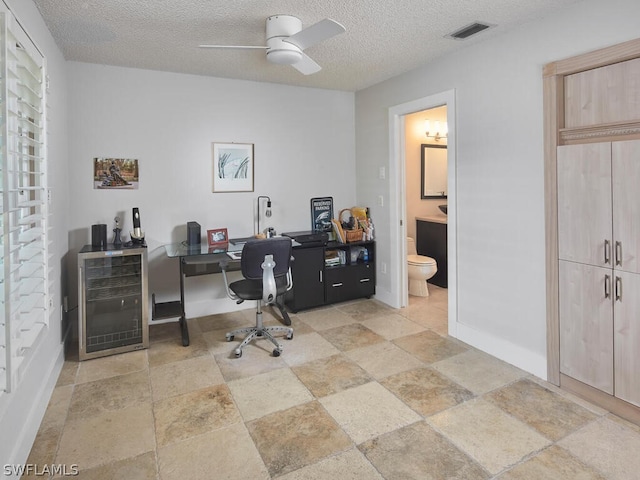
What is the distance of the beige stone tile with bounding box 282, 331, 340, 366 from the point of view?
10.2ft

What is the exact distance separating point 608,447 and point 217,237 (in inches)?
127

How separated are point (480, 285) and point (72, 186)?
3.56m

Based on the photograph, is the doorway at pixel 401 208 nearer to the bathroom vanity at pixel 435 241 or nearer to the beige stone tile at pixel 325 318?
the beige stone tile at pixel 325 318

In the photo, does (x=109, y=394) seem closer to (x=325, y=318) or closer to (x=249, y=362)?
(x=249, y=362)

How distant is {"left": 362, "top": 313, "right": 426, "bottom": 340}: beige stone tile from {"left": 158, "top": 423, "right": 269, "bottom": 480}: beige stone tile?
1743 mm

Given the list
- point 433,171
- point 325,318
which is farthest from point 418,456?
point 433,171

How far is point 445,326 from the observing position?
376cm

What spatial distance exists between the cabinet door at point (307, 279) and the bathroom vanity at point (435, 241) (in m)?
1.67

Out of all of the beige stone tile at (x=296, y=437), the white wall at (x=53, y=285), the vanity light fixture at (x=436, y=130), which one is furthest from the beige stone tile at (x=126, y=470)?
the vanity light fixture at (x=436, y=130)

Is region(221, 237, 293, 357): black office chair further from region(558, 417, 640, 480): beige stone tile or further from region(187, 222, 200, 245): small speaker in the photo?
region(558, 417, 640, 480): beige stone tile

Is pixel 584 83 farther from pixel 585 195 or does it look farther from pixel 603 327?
pixel 603 327

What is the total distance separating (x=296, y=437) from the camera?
2137mm

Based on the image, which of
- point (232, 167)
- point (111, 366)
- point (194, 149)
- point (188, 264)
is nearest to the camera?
point (111, 366)

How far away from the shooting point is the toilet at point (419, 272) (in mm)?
4598
